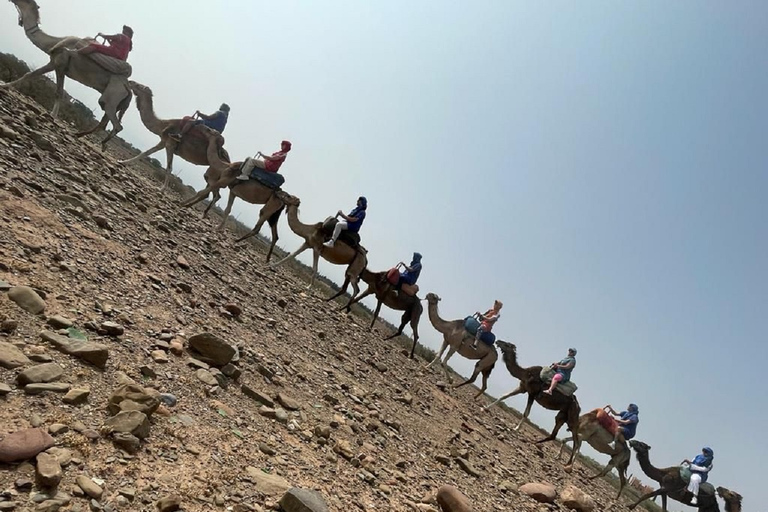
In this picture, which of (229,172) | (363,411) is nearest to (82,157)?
(229,172)

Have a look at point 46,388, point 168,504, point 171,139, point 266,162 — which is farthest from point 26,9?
point 168,504

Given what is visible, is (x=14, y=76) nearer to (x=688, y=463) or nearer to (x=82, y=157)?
(x=82, y=157)

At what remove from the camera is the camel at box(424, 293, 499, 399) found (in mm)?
→ 19592

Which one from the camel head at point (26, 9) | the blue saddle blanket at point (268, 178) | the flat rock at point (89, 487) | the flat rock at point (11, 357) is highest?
the camel head at point (26, 9)

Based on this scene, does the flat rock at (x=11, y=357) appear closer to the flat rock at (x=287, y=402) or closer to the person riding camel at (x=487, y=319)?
the flat rock at (x=287, y=402)

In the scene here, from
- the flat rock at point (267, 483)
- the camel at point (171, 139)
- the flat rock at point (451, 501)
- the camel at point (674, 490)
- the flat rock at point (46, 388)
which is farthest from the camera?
the camel at point (674, 490)

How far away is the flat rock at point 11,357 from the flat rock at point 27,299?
78 cm

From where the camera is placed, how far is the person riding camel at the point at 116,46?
14.1m

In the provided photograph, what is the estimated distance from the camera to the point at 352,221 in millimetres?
16578

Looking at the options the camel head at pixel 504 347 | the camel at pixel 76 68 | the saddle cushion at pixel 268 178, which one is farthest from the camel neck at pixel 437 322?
the camel at pixel 76 68

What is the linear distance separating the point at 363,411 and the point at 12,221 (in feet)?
18.6

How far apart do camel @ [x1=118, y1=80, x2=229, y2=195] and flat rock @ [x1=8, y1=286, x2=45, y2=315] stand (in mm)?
11789

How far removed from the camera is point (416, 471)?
6.68 meters

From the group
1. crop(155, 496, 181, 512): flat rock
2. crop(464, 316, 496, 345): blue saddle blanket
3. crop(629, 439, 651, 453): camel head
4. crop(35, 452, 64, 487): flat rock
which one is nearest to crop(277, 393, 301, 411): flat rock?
crop(155, 496, 181, 512): flat rock
